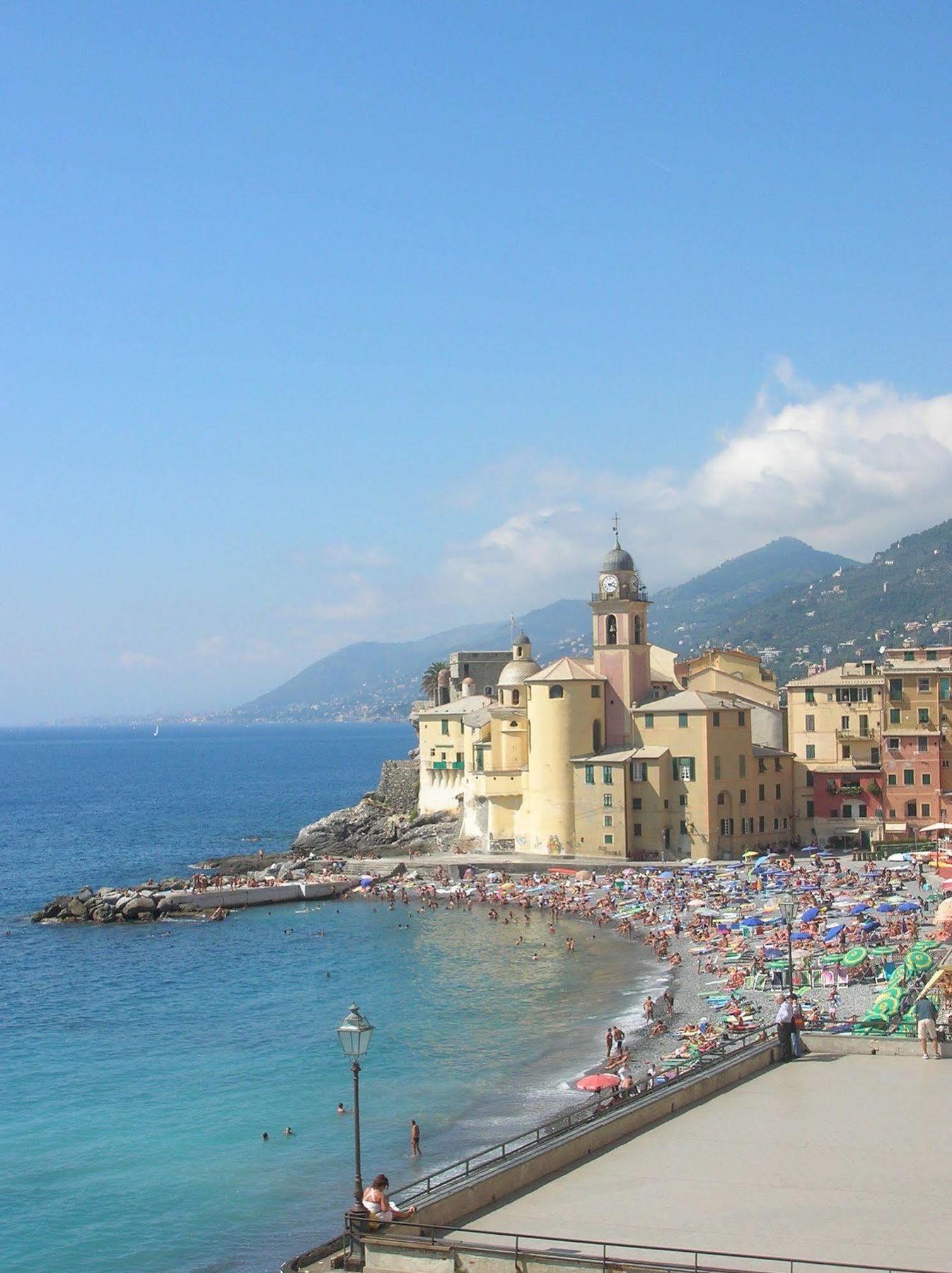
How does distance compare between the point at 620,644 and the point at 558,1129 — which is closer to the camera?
the point at 558,1129

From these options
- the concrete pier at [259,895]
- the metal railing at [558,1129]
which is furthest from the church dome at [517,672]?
the metal railing at [558,1129]

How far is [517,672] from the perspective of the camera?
257ft

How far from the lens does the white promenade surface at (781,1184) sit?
1389 cm

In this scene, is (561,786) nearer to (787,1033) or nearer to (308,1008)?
(308,1008)

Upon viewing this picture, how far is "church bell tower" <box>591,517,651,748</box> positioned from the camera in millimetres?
69125

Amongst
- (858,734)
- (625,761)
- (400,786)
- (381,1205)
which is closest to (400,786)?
(400,786)

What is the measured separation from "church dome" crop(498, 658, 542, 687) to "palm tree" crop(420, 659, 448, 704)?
2344 centimetres

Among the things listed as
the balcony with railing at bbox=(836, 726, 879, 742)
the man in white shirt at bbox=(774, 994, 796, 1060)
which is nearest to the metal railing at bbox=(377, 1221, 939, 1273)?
the man in white shirt at bbox=(774, 994, 796, 1060)

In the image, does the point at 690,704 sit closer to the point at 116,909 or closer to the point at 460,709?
the point at 460,709

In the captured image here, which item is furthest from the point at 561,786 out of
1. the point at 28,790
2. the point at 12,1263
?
the point at 28,790

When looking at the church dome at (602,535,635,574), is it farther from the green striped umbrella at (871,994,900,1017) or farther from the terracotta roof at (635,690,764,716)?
the green striped umbrella at (871,994,900,1017)

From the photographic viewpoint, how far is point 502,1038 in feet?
129

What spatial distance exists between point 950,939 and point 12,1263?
1053 inches

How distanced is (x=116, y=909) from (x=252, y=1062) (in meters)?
31.4
